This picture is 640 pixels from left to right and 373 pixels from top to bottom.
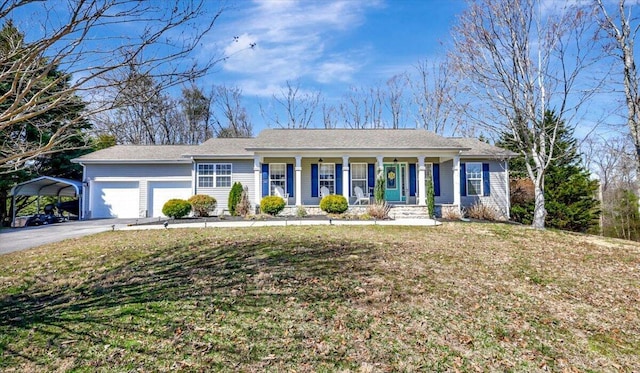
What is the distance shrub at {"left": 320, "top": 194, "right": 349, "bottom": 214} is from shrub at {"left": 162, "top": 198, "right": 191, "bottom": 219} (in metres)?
6.13

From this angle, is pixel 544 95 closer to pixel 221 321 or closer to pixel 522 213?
pixel 522 213

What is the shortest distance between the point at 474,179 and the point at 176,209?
14381mm

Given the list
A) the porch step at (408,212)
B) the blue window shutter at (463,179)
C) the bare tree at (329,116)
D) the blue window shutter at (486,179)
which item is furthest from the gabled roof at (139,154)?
the bare tree at (329,116)

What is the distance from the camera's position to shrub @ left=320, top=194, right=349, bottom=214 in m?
14.0

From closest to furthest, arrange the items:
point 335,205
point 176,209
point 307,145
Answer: point 176,209
point 335,205
point 307,145

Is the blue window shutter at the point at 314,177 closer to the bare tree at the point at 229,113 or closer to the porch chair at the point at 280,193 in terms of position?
the porch chair at the point at 280,193

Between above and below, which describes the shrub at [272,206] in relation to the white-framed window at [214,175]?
below

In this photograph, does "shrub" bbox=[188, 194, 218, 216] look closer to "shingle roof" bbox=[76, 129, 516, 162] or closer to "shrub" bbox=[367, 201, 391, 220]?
"shingle roof" bbox=[76, 129, 516, 162]

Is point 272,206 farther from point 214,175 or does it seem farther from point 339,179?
point 214,175

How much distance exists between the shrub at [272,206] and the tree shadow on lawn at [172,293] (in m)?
7.21

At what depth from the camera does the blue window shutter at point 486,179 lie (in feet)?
53.7

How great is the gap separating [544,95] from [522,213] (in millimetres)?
7305

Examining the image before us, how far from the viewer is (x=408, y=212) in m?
14.6

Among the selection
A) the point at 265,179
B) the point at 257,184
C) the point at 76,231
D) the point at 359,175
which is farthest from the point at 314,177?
the point at 76,231
